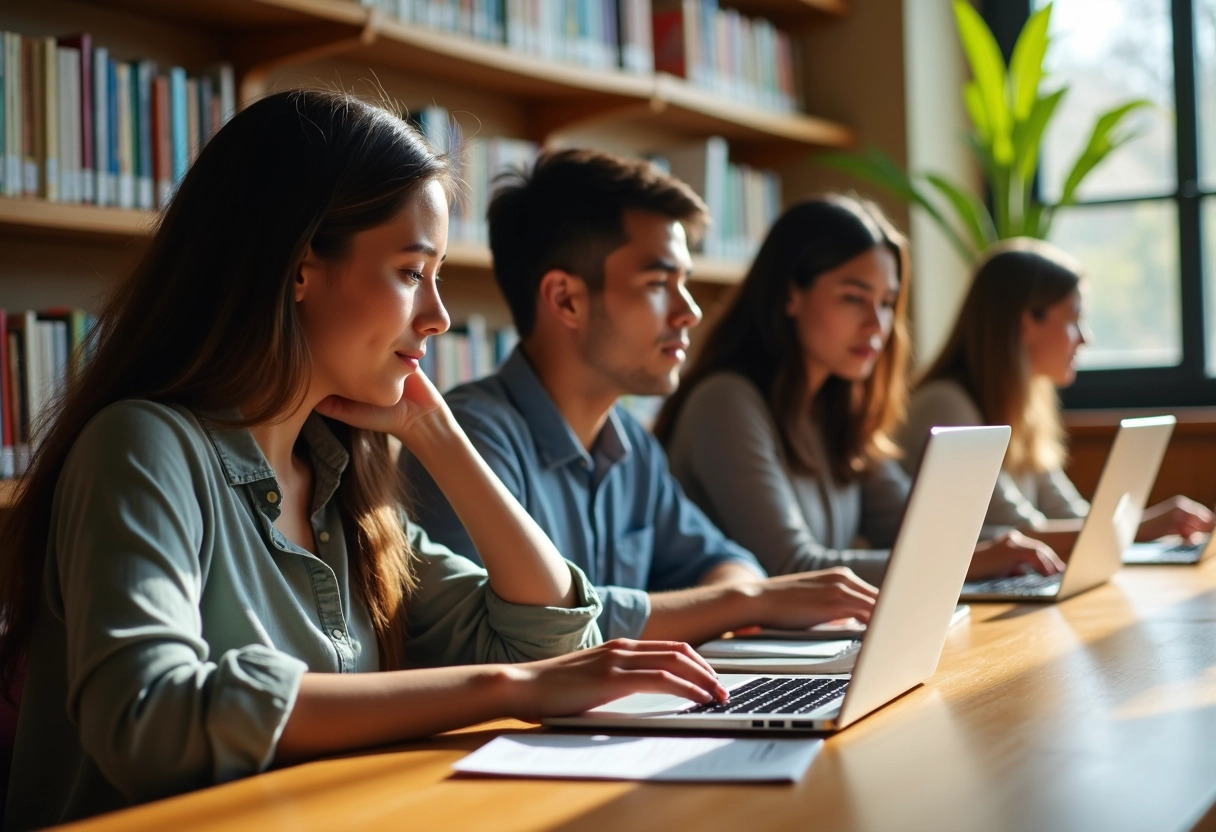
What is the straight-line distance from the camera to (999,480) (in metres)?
2.71

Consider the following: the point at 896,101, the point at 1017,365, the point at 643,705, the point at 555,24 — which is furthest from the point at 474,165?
the point at 643,705

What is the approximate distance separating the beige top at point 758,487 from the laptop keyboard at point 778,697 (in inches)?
34.0

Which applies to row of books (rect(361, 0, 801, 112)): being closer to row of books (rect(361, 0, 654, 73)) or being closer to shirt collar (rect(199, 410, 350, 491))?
row of books (rect(361, 0, 654, 73))

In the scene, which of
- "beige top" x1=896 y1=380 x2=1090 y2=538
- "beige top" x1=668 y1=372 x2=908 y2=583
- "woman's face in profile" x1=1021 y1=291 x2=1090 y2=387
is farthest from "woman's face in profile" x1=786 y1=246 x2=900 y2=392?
"woman's face in profile" x1=1021 y1=291 x2=1090 y2=387

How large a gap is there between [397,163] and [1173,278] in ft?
11.5

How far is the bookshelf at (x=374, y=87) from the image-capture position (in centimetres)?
234

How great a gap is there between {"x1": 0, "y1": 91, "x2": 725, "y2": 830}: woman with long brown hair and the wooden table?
0.20 ft

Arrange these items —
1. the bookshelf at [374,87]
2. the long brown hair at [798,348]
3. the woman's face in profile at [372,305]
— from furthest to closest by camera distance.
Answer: the long brown hair at [798,348] < the bookshelf at [374,87] < the woman's face in profile at [372,305]

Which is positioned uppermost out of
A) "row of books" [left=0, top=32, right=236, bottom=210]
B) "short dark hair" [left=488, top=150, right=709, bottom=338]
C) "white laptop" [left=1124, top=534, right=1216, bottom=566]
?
"row of books" [left=0, top=32, right=236, bottom=210]

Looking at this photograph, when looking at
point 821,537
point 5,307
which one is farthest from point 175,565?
point 821,537

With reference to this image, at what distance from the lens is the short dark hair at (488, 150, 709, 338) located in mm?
2033

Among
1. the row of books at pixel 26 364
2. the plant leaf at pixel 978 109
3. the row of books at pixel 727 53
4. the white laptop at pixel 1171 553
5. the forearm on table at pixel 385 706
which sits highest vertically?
the row of books at pixel 727 53

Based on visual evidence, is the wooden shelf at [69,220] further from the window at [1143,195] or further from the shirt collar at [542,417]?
the window at [1143,195]

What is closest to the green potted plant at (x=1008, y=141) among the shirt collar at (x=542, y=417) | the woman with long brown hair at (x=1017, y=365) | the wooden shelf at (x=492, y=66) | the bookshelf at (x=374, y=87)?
the wooden shelf at (x=492, y=66)
